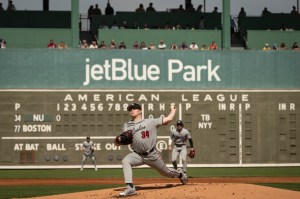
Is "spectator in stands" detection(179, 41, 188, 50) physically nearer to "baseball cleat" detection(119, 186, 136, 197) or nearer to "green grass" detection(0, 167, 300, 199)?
"green grass" detection(0, 167, 300, 199)

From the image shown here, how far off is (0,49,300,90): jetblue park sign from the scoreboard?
1.73 ft

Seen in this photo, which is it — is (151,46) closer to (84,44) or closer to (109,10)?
(84,44)

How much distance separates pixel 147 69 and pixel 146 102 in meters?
1.64

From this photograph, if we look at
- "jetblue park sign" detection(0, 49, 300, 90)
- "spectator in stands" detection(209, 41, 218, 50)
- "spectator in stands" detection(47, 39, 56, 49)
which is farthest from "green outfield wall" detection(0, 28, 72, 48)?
"spectator in stands" detection(209, 41, 218, 50)

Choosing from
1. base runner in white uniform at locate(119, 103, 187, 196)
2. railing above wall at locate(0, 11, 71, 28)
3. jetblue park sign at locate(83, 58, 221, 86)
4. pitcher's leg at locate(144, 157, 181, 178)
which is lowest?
pitcher's leg at locate(144, 157, 181, 178)

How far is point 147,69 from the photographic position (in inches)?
1225

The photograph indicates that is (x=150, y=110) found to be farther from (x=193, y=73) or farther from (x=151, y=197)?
(x=151, y=197)

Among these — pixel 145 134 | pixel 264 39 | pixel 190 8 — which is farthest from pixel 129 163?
pixel 190 8

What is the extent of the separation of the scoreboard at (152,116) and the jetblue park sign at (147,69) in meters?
0.53

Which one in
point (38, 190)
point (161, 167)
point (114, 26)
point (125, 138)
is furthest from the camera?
point (114, 26)

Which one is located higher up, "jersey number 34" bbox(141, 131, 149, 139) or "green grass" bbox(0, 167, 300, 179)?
"jersey number 34" bbox(141, 131, 149, 139)

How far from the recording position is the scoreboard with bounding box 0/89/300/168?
2977cm

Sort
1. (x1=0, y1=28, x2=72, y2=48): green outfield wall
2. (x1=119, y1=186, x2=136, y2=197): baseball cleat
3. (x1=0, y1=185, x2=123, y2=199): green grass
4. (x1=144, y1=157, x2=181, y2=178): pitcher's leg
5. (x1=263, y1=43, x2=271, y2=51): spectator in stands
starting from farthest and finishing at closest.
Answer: (x1=263, y1=43, x2=271, y2=51): spectator in stands < (x1=0, y1=28, x2=72, y2=48): green outfield wall < (x1=0, y1=185, x2=123, y2=199): green grass < (x1=144, y1=157, x2=181, y2=178): pitcher's leg < (x1=119, y1=186, x2=136, y2=197): baseball cleat

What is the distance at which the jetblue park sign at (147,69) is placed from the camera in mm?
30250
